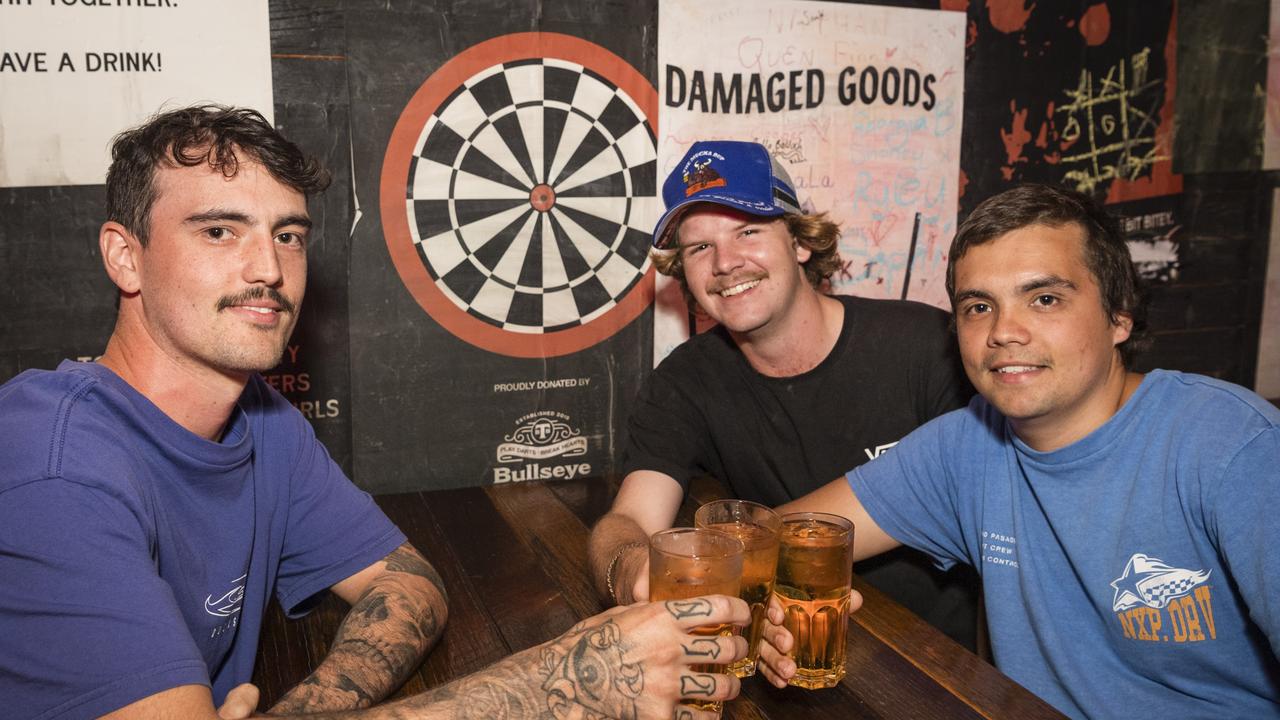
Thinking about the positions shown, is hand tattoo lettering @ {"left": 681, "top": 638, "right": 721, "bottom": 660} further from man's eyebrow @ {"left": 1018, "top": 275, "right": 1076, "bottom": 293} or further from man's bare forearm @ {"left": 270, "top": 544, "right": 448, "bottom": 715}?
man's eyebrow @ {"left": 1018, "top": 275, "right": 1076, "bottom": 293}

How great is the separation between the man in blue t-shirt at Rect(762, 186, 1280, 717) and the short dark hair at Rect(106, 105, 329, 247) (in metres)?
1.01

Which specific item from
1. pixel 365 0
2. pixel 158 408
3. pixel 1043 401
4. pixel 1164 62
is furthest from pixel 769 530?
pixel 1164 62

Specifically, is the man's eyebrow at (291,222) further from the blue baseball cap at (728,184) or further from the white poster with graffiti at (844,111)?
the white poster with graffiti at (844,111)

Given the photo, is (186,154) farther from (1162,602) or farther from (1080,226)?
(1162,602)

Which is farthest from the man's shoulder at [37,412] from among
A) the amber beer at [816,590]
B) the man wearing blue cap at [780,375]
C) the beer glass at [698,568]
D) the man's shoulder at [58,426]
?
the man wearing blue cap at [780,375]

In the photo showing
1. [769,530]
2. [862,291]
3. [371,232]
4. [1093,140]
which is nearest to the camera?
[769,530]

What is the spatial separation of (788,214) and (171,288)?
1.31 metres

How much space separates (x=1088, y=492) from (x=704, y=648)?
2.40 ft

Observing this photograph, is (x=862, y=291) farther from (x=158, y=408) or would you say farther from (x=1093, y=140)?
(x=158, y=408)

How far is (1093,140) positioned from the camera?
3045mm

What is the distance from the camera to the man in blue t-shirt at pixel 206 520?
1.02 metres

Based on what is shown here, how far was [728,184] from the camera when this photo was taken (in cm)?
204

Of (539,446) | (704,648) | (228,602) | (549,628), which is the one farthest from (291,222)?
(539,446)

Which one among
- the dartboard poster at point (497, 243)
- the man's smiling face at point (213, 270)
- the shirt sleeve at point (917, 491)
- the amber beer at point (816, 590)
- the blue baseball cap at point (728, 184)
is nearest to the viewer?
the amber beer at point (816, 590)
